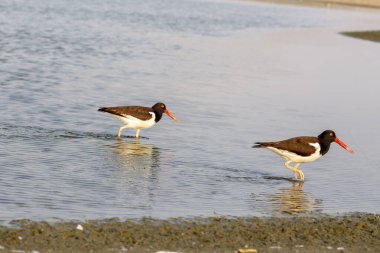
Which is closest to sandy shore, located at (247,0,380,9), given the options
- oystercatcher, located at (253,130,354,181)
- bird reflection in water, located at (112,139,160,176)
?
bird reflection in water, located at (112,139,160,176)

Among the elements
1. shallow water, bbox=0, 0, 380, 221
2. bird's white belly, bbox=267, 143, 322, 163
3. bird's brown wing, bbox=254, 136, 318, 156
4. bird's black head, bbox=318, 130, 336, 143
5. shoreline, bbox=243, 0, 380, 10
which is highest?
bird's black head, bbox=318, 130, 336, 143

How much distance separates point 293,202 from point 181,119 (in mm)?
7732

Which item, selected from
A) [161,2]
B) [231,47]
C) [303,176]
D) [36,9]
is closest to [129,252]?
[303,176]

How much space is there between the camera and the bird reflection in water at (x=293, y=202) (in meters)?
13.3

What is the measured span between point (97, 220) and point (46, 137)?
21.5 feet

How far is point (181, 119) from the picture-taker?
70.4 ft

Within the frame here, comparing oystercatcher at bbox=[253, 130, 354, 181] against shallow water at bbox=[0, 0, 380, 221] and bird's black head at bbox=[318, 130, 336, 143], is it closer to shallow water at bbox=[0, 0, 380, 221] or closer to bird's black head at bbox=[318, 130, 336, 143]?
bird's black head at bbox=[318, 130, 336, 143]

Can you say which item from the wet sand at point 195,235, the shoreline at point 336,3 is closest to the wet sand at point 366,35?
the shoreline at point 336,3

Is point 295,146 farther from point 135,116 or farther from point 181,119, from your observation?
point 181,119

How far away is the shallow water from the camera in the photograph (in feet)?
44.3

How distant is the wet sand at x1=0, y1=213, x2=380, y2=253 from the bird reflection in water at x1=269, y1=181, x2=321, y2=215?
0.91 metres

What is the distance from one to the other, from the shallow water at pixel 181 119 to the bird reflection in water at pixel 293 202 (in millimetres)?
18

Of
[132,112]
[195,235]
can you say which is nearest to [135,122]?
[132,112]

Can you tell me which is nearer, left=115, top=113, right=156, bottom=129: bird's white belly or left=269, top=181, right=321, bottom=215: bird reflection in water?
left=269, top=181, right=321, bottom=215: bird reflection in water
